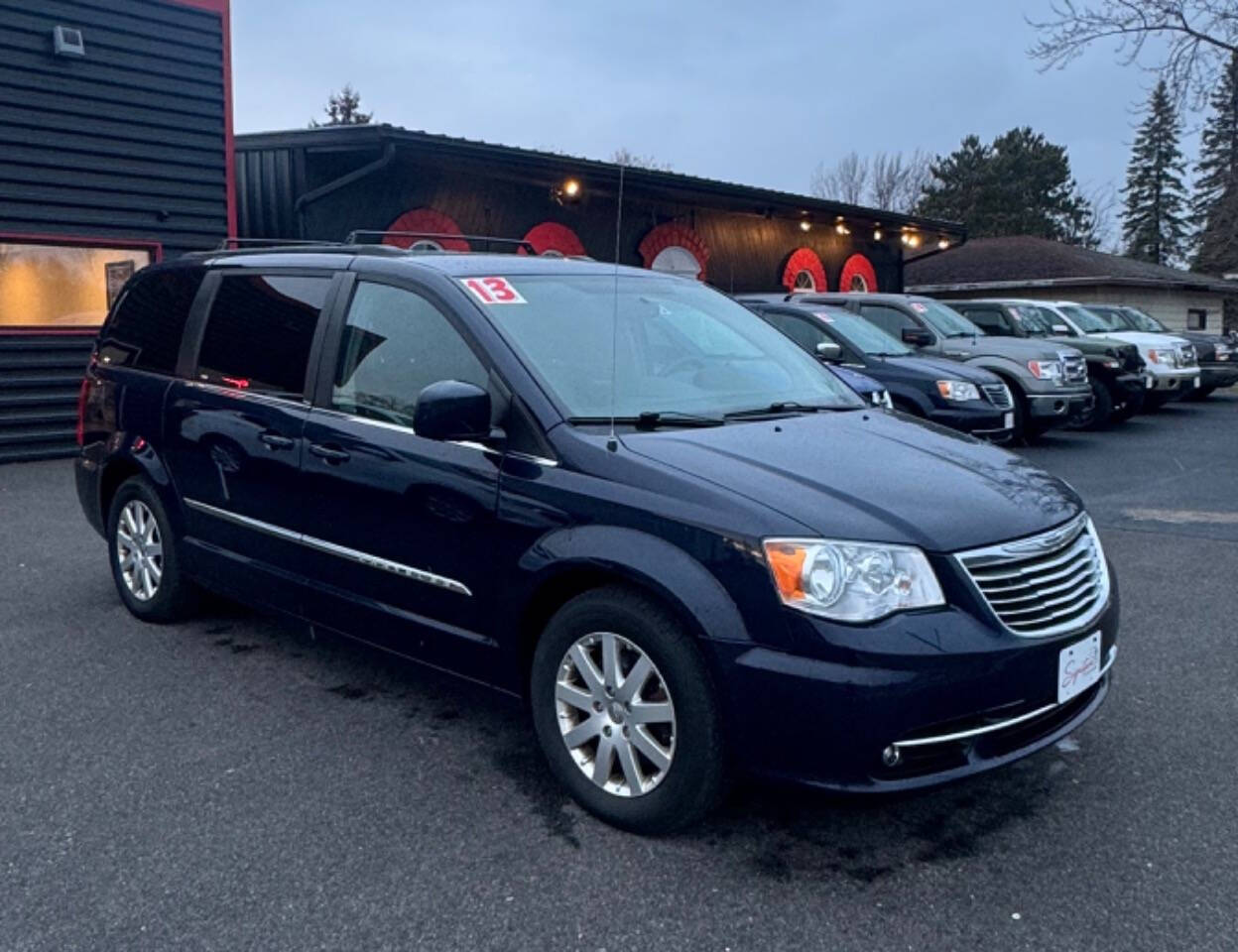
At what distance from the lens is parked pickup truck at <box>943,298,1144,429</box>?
14.6m

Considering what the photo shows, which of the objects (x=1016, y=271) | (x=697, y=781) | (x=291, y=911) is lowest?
(x=291, y=911)

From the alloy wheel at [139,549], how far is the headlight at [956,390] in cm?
751

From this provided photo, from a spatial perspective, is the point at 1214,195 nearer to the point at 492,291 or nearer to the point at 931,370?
the point at 931,370

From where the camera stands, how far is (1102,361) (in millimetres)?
14641

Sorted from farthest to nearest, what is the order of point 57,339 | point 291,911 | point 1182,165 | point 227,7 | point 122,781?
point 1182,165
point 227,7
point 57,339
point 122,781
point 291,911

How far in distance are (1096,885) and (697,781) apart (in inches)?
42.6

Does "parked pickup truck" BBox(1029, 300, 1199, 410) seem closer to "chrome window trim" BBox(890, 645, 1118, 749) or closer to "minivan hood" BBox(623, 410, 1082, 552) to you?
"minivan hood" BBox(623, 410, 1082, 552)

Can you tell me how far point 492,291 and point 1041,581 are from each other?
6.76 ft

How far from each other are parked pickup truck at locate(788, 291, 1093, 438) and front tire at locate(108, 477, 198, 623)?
330 inches

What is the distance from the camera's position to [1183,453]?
1210 cm

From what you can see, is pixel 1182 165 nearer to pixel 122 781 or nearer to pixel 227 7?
pixel 227 7

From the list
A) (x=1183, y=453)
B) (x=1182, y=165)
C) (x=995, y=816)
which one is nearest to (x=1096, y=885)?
(x=995, y=816)

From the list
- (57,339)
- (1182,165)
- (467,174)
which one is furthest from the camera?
(1182,165)

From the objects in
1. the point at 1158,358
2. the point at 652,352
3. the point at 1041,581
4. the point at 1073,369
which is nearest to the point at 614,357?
the point at 652,352
